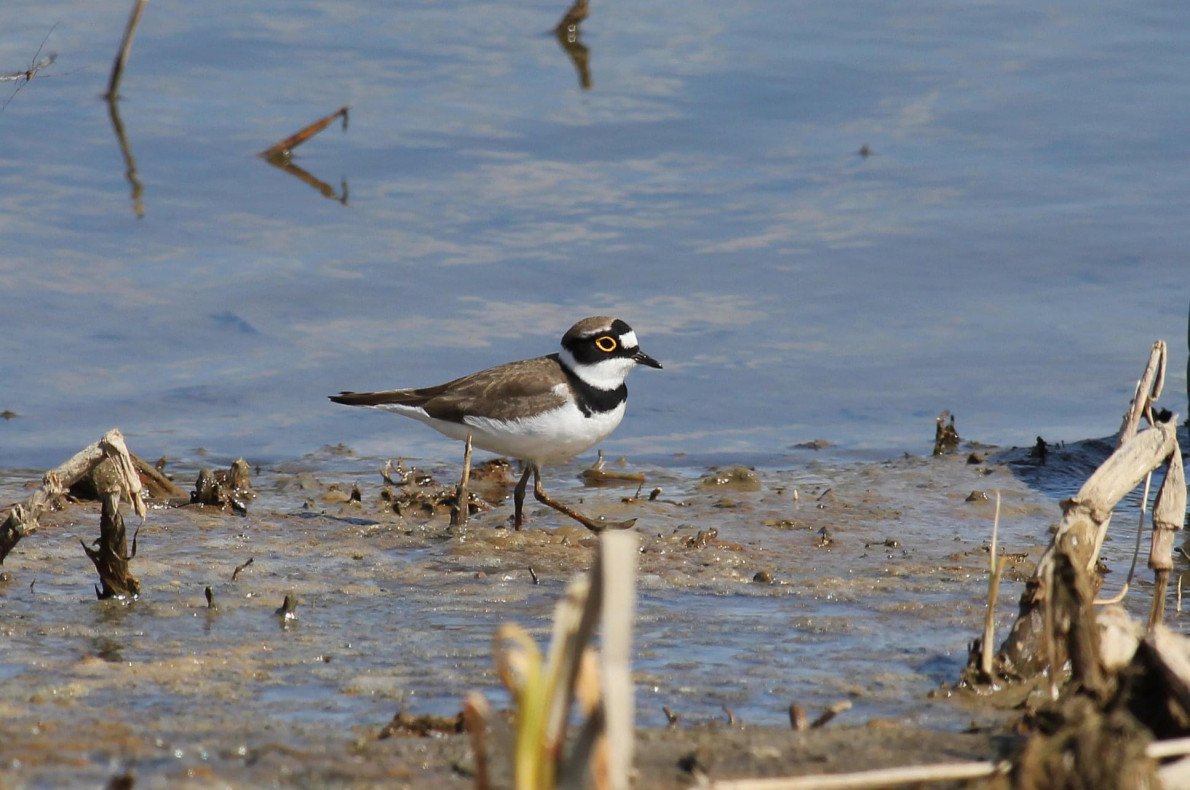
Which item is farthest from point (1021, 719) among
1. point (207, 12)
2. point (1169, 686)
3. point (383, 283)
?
point (207, 12)

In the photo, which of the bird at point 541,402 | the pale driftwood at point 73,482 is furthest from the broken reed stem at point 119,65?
the pale driftwood at point 73,482

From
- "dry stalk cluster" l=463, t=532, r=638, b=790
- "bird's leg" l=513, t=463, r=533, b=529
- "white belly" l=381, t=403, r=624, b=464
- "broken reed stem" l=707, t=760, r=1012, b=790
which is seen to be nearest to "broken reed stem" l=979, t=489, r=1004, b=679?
"broken reed stem" l=707, t=760, r=1012, b=790

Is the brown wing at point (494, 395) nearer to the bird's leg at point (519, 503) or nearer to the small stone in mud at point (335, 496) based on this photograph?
the bird's leg at point (519, 503)

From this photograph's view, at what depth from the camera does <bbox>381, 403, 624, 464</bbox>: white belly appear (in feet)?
25.9

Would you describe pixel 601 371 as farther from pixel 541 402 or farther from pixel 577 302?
pixel 577 302

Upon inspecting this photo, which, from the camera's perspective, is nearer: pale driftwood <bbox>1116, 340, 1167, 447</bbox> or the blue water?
pale driftwood <bbox>1116, 340, 1167, 447</bbox>

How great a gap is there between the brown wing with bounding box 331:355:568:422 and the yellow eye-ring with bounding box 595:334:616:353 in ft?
0.80

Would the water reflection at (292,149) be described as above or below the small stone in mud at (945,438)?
above

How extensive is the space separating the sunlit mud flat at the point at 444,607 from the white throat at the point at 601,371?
0.59m

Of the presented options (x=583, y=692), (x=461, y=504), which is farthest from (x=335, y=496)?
(x=583, y=692)

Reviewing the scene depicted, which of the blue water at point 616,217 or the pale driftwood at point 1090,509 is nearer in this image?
the pale driftwood at point 1090,509

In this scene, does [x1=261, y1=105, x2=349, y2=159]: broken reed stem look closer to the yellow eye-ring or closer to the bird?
the bird

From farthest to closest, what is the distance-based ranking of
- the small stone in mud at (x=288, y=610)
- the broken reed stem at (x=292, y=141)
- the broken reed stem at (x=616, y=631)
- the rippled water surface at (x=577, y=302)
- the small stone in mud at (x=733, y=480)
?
1. the broken reed stem at (x=292, y=141)
2. the small stone in mud at (x=733, y=480)
3. the small stone in mud at (x=288, y=610)
4. the rippled water surface at (x=577, y=302)
5. the broken reed stem at (x=616, y=631)

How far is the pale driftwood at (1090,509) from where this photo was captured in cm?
475
